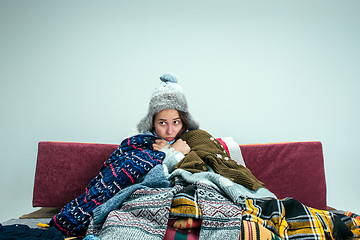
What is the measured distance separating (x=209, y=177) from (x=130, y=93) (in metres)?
1.04

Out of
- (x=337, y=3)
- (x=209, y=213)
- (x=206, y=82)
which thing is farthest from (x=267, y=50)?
(x=209, y=213)

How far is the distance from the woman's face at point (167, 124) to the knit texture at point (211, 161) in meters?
0.07

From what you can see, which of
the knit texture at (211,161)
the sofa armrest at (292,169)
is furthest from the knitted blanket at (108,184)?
the sofa armrest at (292,169)

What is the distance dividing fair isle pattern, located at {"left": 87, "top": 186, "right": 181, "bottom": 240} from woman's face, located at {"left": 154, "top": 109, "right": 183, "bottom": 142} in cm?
50

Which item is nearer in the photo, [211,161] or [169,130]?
[211,161]

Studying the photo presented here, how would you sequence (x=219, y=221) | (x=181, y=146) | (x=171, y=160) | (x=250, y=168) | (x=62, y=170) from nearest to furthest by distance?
(x=219, y=221), (x=171, y=160), (x=181, y=146), (x=62, y=170), (x=250, y=168)

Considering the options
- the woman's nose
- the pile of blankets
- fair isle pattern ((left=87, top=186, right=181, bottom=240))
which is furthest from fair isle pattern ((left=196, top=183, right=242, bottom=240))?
the woman's nose

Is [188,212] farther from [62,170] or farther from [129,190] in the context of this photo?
[62,170]

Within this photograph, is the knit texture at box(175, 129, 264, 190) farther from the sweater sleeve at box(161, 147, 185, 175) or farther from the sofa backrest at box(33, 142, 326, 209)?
the sofa backrest at box(33, 142, 326, 209)

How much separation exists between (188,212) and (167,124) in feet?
2.16

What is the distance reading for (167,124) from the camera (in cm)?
146

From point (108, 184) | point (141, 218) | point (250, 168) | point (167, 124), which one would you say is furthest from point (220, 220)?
point (250, 168)

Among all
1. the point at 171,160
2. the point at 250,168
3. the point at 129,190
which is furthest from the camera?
the point at 250,168

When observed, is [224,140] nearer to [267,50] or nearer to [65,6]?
[267,50]
